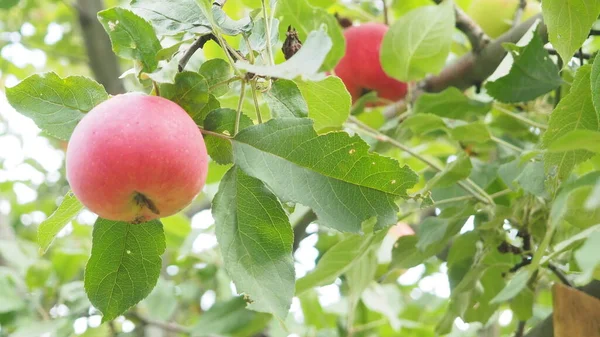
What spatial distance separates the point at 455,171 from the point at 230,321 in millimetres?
746

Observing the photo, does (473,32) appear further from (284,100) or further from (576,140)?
(576,140)

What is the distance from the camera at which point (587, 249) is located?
47 cm

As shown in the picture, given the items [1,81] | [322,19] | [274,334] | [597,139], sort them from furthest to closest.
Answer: [1,81] → [274,334] → [322,19] → [597,139]

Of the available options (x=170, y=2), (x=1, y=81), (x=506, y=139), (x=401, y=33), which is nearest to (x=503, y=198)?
(x=506, y=139)

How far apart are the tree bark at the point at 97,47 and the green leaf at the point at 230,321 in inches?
25.5

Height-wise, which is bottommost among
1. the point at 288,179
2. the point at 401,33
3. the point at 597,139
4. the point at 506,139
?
the point at 506,139

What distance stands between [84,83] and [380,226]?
0.31 metres

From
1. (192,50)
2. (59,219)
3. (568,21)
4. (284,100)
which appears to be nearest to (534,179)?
(568,21)

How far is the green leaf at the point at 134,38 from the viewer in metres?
0.69

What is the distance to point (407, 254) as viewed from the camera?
3.57 feet

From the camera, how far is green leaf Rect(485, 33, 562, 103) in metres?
0.96

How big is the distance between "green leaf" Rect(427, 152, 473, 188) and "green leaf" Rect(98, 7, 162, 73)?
15.2 inches

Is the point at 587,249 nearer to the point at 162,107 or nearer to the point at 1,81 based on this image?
the point at 162,107

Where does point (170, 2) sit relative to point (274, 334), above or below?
above
